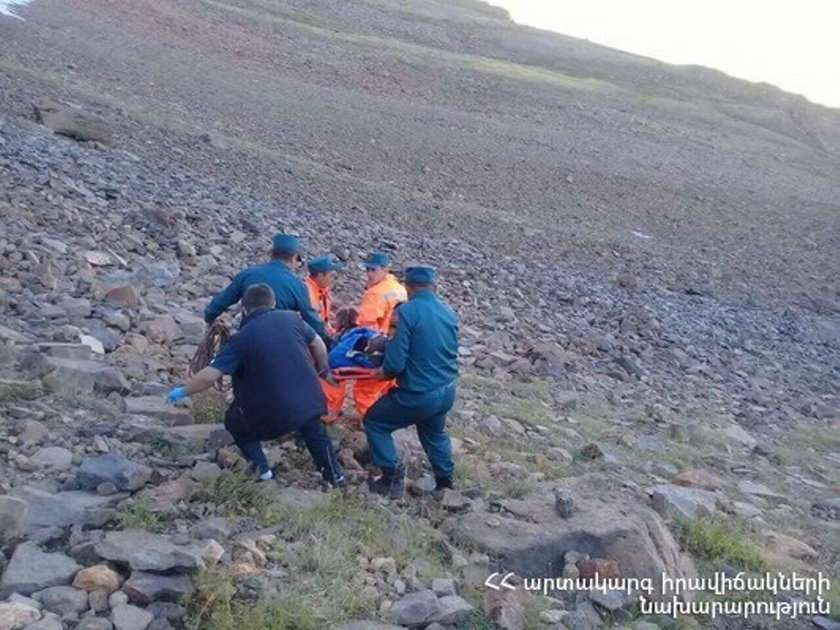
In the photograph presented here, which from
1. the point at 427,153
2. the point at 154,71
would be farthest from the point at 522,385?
the point at 154,71

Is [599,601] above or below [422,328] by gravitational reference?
below

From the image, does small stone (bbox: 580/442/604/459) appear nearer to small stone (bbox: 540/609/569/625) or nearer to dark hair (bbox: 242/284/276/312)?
small stone (bbox: 540/609/569/625)

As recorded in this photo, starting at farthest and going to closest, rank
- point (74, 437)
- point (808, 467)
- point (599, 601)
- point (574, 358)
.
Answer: point (574, 358) → point (808, 467) → point (74, 437) → point (599, 601)

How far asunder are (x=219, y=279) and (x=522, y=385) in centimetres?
320

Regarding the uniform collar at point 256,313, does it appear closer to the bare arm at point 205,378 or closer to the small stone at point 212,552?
the bare arm at point 205,378

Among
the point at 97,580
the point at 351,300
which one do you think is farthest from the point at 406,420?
the point at 351,300

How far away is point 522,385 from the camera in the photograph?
10.5 meters

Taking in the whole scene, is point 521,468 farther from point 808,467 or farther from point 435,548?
point 808,467

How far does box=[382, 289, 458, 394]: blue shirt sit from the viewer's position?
21.7 feet

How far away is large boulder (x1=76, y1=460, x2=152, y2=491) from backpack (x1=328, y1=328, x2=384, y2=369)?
1.56m

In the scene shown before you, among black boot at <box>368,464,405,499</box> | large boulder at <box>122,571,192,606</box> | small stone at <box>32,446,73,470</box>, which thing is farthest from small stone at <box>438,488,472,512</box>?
small stone at <box>32,446,73,470</box>

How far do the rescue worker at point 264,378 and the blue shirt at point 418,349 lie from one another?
55 centimetres

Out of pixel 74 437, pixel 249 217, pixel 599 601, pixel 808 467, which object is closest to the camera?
pixel 599 601

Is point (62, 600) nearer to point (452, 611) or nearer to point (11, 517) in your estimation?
point (11, 517)
